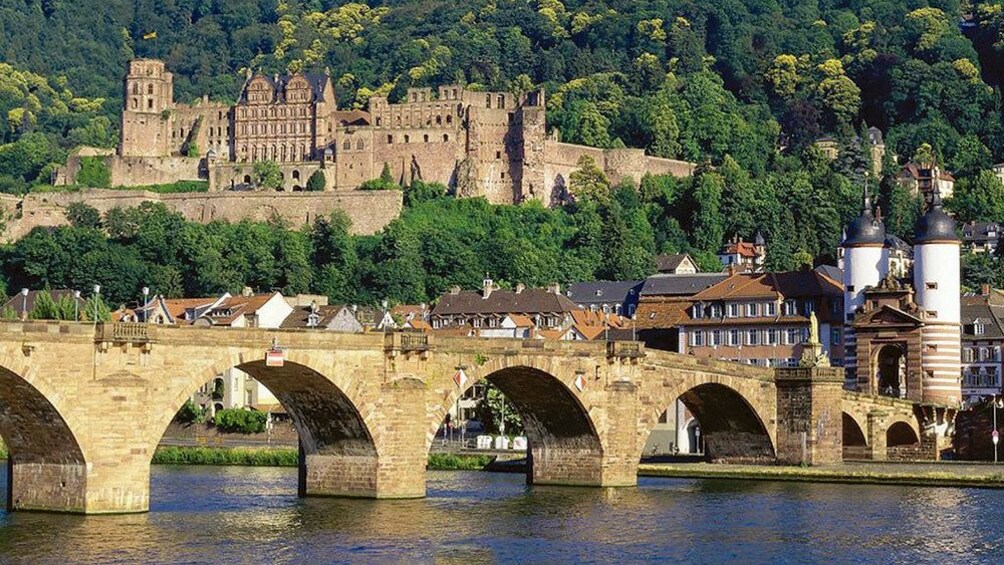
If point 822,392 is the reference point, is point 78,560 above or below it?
below

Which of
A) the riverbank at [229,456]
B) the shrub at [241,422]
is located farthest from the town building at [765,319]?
the shrub at [241,422]

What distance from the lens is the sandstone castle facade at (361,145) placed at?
173 meters

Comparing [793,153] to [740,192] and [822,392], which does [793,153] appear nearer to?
[740,192]

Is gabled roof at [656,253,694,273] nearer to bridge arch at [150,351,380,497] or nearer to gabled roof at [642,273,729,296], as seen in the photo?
gabled roof at [642,273,729,296]

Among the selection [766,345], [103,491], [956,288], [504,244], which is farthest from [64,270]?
[103,491]

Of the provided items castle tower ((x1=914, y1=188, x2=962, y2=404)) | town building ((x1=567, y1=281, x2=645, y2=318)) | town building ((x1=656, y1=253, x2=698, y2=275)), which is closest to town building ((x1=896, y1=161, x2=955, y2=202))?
town building ((x1=656, y1=253, x2=698, y2=275))

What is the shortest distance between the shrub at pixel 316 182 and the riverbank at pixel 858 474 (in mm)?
95046

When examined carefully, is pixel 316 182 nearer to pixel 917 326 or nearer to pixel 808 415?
pixel 917 326

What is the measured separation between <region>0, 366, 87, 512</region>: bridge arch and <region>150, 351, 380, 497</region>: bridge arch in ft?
21.3

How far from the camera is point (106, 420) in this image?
55.4m

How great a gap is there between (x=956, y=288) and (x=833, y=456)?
570 inches

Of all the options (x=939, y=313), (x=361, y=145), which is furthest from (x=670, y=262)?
(x=939, y=313)

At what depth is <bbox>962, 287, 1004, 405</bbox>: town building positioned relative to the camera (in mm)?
97125

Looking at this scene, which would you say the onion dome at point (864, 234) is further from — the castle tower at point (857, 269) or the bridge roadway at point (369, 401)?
the bridge roadway at point (369, 401)
